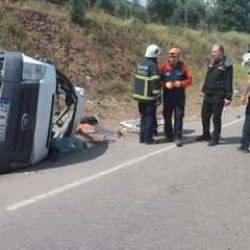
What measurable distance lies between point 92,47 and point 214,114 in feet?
42.3

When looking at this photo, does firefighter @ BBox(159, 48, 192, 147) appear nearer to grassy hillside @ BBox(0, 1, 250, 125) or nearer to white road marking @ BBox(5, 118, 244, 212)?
white road marking @ BBox(5, 118, 244, 212)

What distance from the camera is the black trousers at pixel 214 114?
12.1 meters

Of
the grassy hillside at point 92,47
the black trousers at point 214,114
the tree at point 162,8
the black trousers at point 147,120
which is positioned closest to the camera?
the black trousers at point 214,114

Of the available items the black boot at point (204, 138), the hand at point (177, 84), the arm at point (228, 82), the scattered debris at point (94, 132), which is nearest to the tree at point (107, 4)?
the scattered debris at point (94, 132)

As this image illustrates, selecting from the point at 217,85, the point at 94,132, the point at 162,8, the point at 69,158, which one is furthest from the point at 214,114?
the point at 162,8

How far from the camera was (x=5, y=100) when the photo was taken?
9.17m

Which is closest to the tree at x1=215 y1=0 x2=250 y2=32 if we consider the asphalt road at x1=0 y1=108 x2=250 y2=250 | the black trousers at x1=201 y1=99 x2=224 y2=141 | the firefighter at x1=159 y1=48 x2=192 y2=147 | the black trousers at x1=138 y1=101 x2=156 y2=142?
the black trousers at x1=201 y1=99 x2=224 y2=141

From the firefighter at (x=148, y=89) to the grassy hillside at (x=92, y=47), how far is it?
11.4 feet

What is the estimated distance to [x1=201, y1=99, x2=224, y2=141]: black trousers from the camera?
39.8 ft

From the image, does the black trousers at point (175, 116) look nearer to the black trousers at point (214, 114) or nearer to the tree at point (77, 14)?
the black trousers at point (214, 114)

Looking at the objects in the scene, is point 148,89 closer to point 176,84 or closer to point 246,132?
point 176,84

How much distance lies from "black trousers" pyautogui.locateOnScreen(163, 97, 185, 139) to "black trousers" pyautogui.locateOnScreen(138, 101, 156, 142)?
11.9 inches

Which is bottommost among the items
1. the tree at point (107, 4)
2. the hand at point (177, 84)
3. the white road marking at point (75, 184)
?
the white road marking at point (75, 184)

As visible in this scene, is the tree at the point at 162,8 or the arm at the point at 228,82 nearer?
the arm at the point at 228,82
